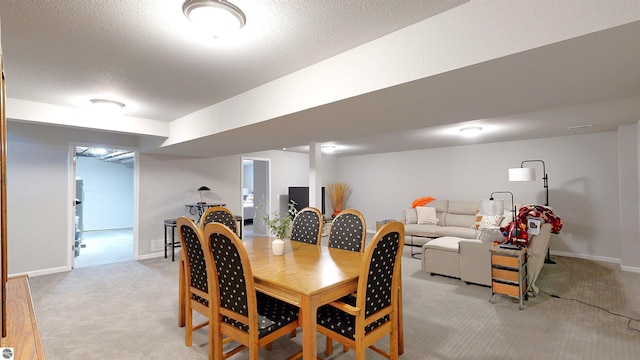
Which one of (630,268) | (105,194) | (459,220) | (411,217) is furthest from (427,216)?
(105,194)

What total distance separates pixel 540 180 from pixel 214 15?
6.50m

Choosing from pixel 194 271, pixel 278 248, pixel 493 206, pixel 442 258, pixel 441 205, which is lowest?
pixel 442 258

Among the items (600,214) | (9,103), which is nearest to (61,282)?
(9,103)

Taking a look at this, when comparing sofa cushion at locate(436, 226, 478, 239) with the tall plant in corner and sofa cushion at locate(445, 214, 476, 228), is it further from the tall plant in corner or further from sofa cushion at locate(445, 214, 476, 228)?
the tall plant in corner

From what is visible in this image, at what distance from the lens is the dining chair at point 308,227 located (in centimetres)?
332

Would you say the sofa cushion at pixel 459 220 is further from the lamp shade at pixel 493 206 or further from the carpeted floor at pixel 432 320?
the lamp shade at pixel 493 206

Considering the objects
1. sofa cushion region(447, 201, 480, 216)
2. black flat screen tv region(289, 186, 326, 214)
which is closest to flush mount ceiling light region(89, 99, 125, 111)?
black flat screen tv region(289, 186, 326, 214)

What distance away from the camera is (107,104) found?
3393 millimetres

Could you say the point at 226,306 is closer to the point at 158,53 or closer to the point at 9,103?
the point at 158,53

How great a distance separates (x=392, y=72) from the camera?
1.96 meters

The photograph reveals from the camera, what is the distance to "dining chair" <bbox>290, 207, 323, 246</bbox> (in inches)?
131

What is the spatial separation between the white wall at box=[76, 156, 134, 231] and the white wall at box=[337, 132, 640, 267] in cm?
815

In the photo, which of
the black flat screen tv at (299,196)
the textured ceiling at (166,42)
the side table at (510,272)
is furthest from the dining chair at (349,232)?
the black flat screen tv at (299,196)

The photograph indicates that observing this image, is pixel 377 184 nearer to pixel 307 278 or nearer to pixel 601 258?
pixel 601 258
